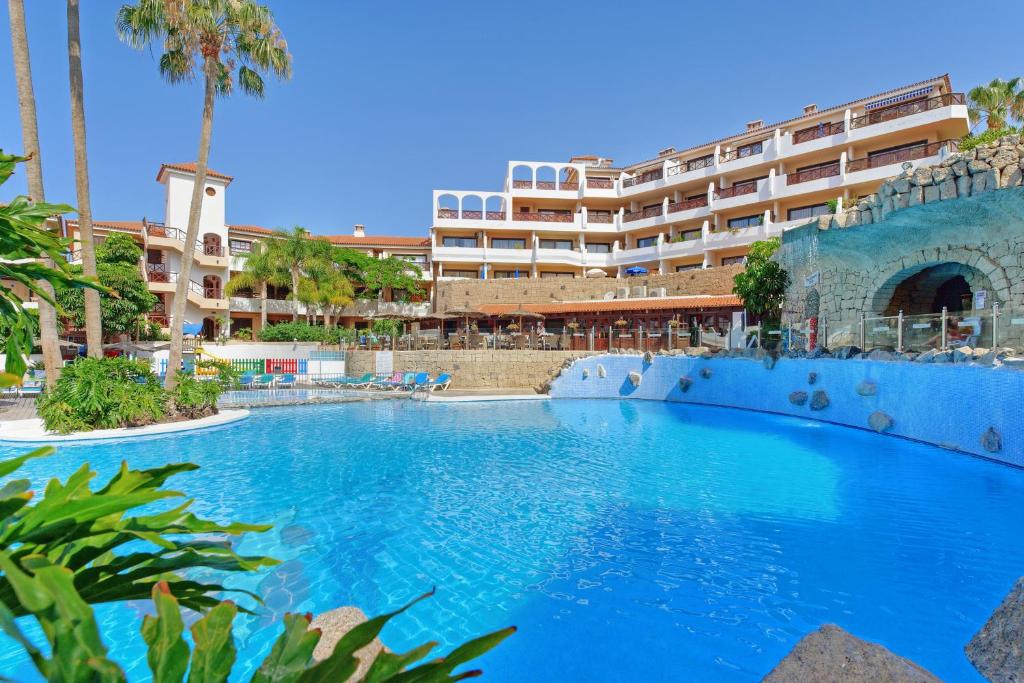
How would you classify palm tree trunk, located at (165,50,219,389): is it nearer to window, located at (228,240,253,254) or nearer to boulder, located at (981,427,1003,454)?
boulder, located at (981,427,1003,454)

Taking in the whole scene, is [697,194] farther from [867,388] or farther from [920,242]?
[867,388]

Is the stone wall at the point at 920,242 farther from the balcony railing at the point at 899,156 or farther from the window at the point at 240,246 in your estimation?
the window at the point at 240,246

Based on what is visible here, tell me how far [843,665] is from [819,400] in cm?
1433

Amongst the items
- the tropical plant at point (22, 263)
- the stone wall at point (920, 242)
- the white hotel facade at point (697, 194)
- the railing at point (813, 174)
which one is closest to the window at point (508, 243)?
the white hotel facade at point (697, 194)

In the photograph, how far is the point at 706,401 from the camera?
63.9 ft

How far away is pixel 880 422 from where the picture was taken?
12.9 m

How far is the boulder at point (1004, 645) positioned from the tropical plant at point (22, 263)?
4.99 m

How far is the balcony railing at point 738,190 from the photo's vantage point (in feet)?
110

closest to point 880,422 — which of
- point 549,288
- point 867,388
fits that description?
point 867,388

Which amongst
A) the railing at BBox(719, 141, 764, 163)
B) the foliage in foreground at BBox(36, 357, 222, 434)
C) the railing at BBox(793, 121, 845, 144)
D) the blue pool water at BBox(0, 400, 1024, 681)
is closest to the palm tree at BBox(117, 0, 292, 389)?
the foliage in foreground at BBox(36, 357, 222, 434)

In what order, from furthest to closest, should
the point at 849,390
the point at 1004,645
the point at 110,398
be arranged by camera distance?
the point at 849,390
the point at 110,398
the point at 1004,645

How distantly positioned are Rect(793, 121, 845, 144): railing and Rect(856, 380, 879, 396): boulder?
947 inches

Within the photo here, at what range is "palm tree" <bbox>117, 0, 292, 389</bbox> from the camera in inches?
542

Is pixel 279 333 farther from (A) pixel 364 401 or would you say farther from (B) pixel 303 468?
(B) pixel 303 468
